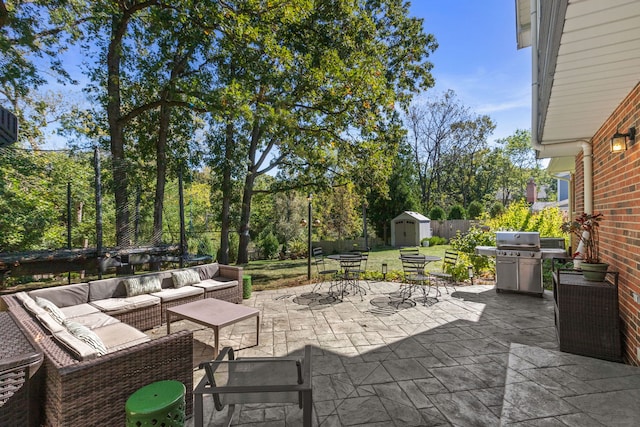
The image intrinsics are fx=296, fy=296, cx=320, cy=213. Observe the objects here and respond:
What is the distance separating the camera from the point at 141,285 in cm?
488

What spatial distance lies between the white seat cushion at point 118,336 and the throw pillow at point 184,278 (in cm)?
186

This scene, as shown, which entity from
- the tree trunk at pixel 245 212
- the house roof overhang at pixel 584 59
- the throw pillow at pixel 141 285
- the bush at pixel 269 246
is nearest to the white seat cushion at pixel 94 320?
the throw pillow at pixel 141 285

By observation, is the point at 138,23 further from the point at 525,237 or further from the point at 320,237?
the point at 320,237

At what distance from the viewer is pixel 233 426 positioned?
7.66ft

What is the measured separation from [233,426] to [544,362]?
322cm

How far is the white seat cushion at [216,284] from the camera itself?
551 cm

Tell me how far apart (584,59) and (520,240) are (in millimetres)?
4722

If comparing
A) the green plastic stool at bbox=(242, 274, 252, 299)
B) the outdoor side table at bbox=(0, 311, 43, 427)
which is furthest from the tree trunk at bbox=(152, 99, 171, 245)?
the outdoor side table at bbox=(0, 311, 43, 427)

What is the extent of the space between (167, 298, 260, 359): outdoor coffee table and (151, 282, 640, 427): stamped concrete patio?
429 mm

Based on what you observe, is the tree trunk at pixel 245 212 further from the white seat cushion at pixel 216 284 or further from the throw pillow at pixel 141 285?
the throw pillow at pixel 141 285

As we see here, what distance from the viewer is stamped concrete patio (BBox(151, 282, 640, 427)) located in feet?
7.88

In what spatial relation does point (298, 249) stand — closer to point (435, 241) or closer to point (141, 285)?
point (435, 241)

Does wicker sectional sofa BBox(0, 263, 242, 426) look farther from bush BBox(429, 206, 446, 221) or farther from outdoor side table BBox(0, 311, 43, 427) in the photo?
bush BBox(429, 206, 446, 221)

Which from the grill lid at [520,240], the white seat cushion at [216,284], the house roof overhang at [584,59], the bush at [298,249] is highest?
the house roof overhang at [584,59]
